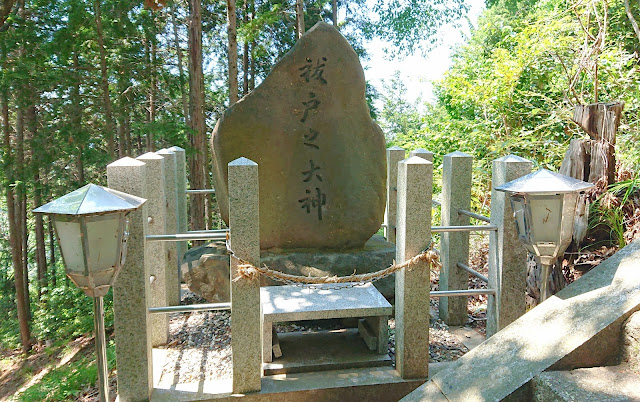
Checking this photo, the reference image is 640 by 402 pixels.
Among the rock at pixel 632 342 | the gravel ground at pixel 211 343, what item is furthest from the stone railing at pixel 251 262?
the rock at pixel 632 342

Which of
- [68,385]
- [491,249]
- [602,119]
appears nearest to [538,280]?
[491,249]

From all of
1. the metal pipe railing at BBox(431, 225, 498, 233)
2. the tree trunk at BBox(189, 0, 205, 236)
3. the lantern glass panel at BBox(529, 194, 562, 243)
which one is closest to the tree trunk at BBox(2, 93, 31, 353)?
the tree trunk at BBox(189, 0, 205, 236)

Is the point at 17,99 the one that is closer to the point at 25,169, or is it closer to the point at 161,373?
the point at 25,169

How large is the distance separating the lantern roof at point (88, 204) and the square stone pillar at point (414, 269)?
1.75m

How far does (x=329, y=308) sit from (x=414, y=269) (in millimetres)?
696

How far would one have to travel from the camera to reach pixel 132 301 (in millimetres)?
2891

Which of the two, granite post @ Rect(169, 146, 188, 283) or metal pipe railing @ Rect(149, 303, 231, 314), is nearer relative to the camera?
metal pipe railing @ Rect(149, 303, 231, 314)

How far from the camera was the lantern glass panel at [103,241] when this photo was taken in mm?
2127

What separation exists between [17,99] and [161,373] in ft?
26.1

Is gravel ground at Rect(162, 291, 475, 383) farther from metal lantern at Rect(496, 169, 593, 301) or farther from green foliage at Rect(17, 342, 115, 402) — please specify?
metal lantern at Rect(496, 169, 593, 301)

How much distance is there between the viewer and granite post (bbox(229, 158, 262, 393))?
2.90 meters

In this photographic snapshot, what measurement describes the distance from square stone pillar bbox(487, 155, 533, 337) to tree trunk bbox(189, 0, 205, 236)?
6979 millimetres

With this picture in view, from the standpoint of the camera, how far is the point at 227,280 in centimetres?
458

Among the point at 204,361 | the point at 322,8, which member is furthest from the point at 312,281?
the point at 322,8
